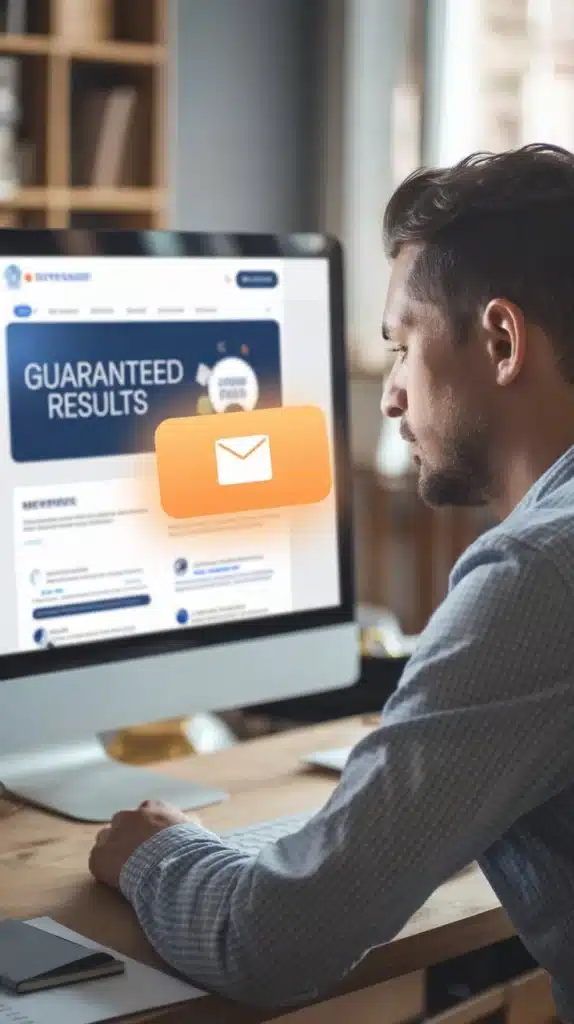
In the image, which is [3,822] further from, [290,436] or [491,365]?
[491,365]

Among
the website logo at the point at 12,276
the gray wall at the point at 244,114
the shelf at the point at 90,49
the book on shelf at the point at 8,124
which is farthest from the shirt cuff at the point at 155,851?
the gray wall at the point at 244,114

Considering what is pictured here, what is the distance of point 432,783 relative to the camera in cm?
92

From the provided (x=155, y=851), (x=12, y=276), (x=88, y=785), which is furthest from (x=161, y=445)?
(x=155, y=851)

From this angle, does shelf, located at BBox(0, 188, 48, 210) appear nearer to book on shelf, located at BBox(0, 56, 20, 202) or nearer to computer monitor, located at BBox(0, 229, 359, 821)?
book on shelf, located at BBox(0, 56, 20, 202)

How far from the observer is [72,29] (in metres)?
3.89

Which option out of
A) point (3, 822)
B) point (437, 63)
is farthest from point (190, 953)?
point (437, 63)

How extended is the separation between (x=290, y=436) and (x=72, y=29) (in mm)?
2736

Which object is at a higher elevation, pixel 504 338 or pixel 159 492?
pixel 504 338

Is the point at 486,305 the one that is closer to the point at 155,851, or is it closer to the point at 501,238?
the point at 501,238

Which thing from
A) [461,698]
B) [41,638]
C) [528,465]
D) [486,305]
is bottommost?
[41,638]

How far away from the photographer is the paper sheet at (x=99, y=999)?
0.93 m

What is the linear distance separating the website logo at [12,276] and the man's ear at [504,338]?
0.47 metres

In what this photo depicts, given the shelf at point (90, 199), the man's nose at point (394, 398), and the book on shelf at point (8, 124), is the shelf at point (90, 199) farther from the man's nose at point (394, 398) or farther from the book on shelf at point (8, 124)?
the man's nose at point (394, 398)

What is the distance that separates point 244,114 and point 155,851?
151 inches
